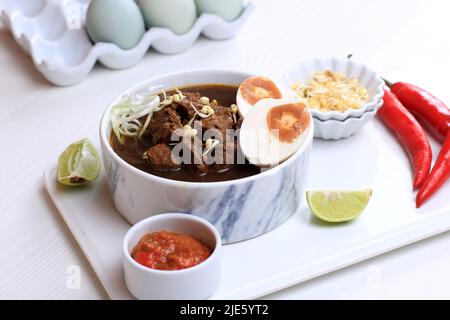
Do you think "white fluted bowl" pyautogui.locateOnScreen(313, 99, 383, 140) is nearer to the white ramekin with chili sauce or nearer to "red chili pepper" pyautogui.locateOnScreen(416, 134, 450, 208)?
"red chili pepper" pyautogui.locateOnScreen(416, 134, 450, 208)

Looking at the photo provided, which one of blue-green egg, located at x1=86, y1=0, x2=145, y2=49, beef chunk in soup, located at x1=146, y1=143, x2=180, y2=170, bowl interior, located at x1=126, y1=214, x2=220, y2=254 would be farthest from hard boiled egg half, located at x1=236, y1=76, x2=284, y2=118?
blue-green egg, located at x1=86, y1=0, x2=145, y2=49

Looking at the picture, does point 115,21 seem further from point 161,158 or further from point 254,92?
point 161,158

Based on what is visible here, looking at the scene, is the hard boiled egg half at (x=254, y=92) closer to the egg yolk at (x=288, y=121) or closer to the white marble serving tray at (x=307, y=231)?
the egg yolk at (x=288, y=121)

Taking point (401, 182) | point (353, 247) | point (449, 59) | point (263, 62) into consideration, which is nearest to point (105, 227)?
point (353, 247)

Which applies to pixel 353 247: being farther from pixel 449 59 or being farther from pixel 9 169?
pixel 449 59

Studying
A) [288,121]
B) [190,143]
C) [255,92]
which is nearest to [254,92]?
[255,92]

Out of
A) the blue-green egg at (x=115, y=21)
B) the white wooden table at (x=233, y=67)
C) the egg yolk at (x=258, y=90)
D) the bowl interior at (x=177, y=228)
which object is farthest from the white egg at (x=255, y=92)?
the blue-green egg at (x=115, y=21)
